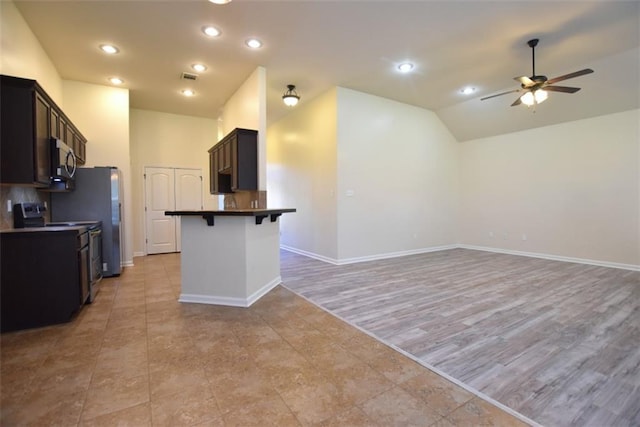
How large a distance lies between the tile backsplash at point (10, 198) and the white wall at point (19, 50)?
119cm

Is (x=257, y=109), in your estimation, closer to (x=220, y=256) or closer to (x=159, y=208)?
(x=220, y=256)

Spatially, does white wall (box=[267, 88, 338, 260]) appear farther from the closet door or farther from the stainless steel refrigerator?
the stainless steel refrigerator

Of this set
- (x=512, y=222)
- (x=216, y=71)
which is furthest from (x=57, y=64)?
(x=512, y=222)

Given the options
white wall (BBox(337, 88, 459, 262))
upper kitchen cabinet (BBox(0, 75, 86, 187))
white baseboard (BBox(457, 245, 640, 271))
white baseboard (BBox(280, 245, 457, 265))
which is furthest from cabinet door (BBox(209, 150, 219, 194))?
white baseboard (BBox(457, 245, 640, 271))

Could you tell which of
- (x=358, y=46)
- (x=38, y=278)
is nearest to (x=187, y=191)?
(x=38, y=278)

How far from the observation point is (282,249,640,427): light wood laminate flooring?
1770mm

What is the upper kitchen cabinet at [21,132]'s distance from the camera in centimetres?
267

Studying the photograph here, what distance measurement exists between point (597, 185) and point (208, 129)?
26.8 feet

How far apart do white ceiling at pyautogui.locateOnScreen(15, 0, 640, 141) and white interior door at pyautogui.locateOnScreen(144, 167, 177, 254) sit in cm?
163

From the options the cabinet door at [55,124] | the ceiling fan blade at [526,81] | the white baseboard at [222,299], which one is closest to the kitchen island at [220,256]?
the white baseboard at [222,299]

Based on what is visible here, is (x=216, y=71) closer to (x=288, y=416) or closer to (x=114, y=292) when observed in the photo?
(x=114, y=292)

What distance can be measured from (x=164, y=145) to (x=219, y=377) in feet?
20.2

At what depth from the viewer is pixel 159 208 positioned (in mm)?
6602

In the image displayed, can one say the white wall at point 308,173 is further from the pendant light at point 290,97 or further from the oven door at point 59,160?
the oven door at point 59,160
